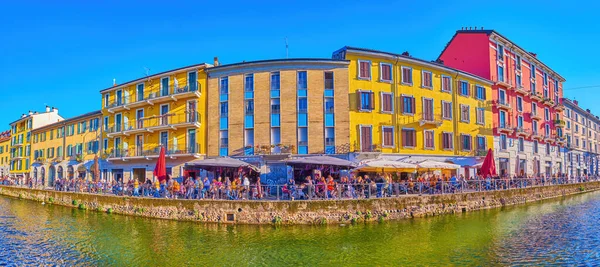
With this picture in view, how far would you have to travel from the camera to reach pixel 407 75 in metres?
34.2

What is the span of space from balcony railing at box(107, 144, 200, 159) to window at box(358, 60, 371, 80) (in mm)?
15201

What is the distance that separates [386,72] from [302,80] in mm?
7366

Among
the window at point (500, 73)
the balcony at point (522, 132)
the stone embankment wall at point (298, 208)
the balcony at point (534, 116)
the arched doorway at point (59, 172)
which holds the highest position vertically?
the window at point (500, 73)

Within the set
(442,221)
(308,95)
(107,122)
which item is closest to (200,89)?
(308,95)

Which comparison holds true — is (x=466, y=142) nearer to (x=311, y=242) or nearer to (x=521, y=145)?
(x=521, y=145)

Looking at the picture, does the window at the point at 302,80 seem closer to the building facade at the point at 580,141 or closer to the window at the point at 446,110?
the window at the point at 446,110

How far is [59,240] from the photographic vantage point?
18188mm

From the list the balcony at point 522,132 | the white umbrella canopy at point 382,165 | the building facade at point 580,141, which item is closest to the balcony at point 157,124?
the white umbrella canopy at point 382,165

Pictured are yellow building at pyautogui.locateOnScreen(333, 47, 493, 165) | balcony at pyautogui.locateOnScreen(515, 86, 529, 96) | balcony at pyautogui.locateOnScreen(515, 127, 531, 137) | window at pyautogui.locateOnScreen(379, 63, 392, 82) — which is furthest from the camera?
balcony at pyautogui.locateOnScreen(515, 86, 529, 96)

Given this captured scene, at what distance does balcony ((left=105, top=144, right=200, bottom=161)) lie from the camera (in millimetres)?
34344

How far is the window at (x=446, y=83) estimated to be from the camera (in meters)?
36.5

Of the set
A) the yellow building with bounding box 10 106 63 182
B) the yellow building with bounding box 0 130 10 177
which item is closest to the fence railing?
the yellow building with bounding box 10 106 63 182

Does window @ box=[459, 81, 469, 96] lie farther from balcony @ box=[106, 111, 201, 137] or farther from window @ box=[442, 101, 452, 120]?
balcony @ box=[106, 111, 201, 137]

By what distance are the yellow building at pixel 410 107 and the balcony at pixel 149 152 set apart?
14054mm
